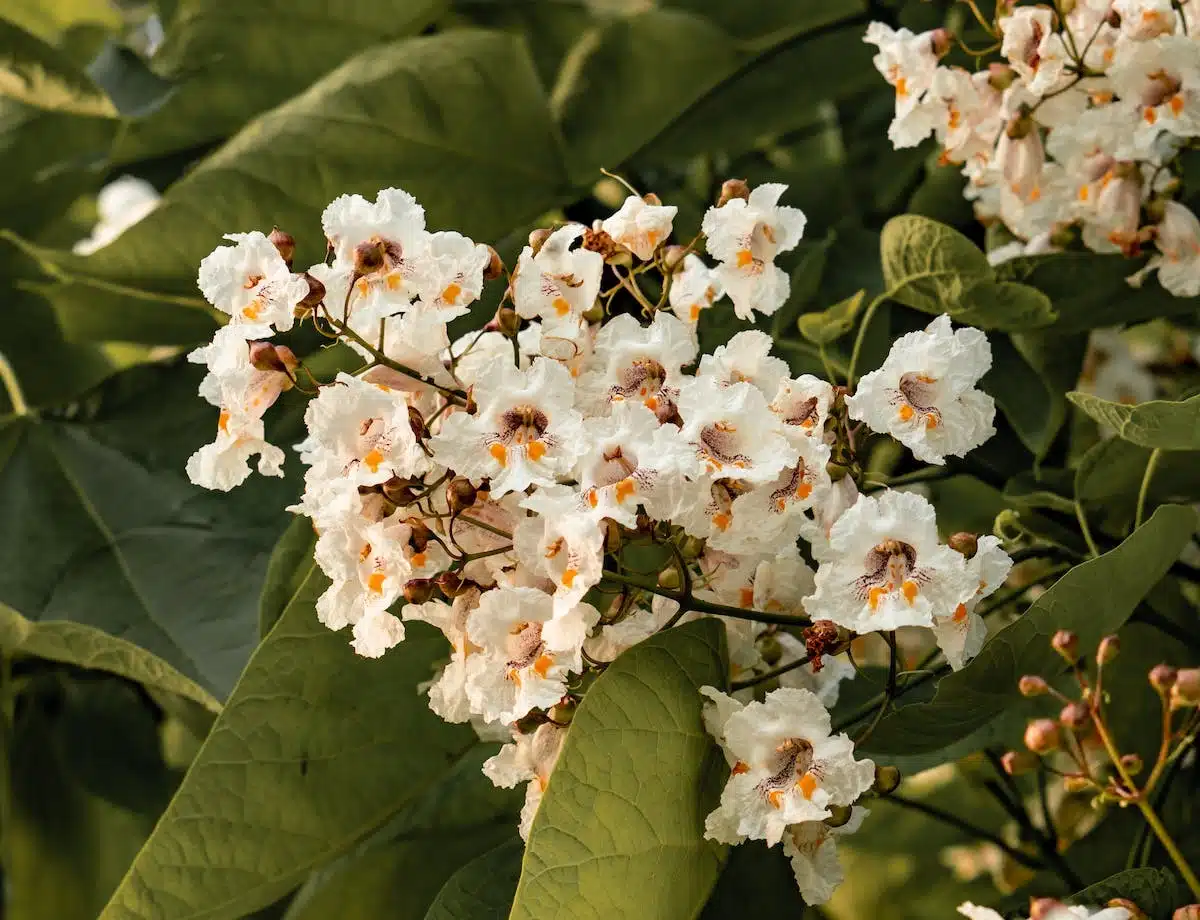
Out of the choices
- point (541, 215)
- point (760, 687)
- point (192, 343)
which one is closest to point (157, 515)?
point (192, 343)

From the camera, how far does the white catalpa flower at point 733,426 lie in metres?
0.36

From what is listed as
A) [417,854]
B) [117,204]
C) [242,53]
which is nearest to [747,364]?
[417,854]

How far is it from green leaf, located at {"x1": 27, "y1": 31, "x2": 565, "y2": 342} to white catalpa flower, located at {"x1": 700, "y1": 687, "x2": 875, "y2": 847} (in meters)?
0.32

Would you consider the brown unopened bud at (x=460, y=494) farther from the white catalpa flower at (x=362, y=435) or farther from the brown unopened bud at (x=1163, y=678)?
the brown unopened bud at (x=1163, y=678)

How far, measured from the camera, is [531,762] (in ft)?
1.33

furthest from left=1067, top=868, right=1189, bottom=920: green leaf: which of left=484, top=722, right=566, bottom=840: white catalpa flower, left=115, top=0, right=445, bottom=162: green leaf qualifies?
left=115, top=0, right=445, bottom=162: green leaf

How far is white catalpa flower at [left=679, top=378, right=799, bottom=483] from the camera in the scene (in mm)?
364

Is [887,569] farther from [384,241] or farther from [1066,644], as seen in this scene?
[384,241]

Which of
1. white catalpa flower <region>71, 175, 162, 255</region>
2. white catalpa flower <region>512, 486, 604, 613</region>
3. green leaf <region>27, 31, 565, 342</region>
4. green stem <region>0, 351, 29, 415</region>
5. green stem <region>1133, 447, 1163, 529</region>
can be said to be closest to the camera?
white catalpa flower <region>512, 486, 604, 613</region>

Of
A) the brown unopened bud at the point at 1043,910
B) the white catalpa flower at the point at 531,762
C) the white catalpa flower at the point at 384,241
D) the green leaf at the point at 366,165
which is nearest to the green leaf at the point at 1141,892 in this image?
the brown unopened bud at the point at 1043,910

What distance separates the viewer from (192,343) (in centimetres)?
70

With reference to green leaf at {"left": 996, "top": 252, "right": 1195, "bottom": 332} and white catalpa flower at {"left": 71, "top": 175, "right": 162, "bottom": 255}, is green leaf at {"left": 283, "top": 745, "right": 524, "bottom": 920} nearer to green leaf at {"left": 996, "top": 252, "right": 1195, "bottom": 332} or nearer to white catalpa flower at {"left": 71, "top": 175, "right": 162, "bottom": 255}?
green leaf at {"left": 996, "top": 252, "right": 1195, "bottom": 332}

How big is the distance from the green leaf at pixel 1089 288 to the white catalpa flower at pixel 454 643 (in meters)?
0.25

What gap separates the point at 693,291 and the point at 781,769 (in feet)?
0.49
